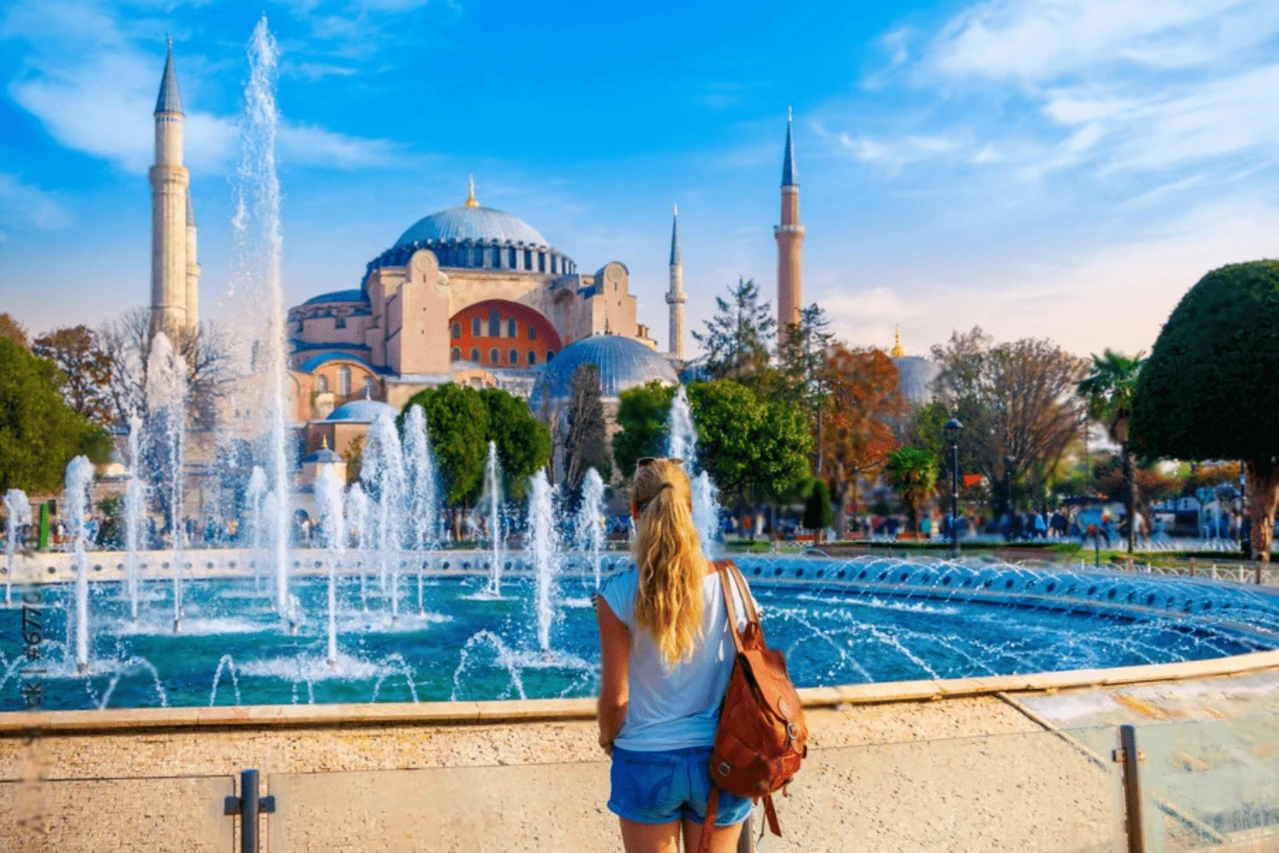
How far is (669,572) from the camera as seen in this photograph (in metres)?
2.41

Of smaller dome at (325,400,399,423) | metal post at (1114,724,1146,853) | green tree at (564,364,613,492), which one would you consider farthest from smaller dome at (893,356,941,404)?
metal post at (1114,724,1146,853)

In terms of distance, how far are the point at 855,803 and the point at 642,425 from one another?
1165 inches

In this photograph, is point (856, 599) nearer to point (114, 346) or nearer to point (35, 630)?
point (35, 630)

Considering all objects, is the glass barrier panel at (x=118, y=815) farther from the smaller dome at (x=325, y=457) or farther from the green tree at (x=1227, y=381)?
the smaller dome at (x=325, y=457)

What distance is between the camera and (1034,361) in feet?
104

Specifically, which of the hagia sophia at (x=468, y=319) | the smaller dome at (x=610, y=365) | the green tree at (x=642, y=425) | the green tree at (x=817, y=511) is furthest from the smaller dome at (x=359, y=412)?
the green tree at (x=817, y=511)

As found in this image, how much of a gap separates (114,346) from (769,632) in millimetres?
28188

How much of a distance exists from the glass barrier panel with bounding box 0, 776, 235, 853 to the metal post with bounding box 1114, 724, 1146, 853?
2417mm

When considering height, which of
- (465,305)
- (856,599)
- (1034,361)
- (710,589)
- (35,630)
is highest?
(465,305)

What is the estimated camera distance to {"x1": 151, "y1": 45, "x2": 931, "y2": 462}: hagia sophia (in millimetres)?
46062

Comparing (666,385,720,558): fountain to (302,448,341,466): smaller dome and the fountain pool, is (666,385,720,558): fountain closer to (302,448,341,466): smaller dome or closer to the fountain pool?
the fountain pool

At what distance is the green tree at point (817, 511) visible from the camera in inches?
1115

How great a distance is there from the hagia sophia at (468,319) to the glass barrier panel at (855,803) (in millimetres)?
36341

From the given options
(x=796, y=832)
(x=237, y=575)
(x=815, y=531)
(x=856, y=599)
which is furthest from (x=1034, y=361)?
(x=796, y=832)
